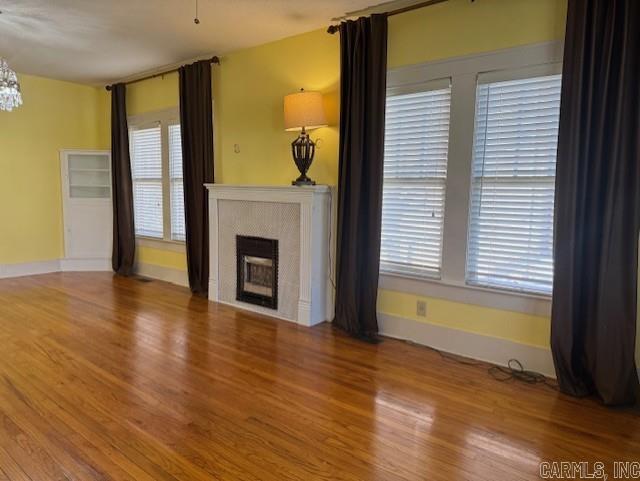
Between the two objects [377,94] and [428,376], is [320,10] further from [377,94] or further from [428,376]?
[428,376]

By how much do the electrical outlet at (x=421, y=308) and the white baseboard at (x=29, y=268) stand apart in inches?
206

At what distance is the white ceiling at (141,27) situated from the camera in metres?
3.44

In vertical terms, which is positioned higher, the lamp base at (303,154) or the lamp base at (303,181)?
the lamp base at (303,154)

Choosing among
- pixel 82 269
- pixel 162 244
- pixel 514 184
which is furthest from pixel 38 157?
pixel 514 184

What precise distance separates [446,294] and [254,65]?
296 centimetres

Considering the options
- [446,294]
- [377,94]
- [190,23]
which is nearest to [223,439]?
[446,294]

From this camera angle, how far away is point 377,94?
136 inches

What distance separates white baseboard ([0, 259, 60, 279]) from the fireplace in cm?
333

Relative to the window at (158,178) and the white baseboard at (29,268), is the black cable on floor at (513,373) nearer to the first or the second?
the window at (158,178)

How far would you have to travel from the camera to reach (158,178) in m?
5.70

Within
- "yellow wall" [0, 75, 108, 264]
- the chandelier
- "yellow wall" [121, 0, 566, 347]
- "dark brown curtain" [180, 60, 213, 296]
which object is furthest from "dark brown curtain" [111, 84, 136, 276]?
the chandelier

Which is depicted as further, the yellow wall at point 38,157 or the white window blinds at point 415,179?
the yellow wall at point 38,157

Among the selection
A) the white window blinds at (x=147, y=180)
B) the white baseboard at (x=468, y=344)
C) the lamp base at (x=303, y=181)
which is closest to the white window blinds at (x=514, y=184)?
the white baseboard at (x=468, y=344)

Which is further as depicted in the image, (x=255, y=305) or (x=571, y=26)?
(x=255, y=305)
